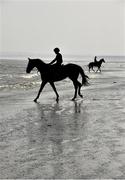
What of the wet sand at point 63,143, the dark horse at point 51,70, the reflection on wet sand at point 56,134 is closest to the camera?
the wet sand at point 63,143

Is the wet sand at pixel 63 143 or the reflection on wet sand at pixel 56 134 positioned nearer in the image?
the wet sand at pixel 63 143

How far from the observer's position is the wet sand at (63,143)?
5.73 metres

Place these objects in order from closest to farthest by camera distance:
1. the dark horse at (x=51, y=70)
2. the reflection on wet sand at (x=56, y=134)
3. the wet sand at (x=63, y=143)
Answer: the wet sand at (x=63, y=143) → the reflection on wet sand at (x=56, y=134) → the dark horse at (x=51, y=70)

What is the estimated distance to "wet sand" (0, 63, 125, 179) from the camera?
5732 millimetres

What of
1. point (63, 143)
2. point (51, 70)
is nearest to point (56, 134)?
point (63, 143)

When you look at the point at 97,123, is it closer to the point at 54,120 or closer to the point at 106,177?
the point at 54,120

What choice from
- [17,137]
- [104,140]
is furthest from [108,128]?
[17,137]

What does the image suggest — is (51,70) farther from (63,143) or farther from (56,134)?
(63,143)

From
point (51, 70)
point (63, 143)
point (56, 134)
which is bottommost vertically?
point (56, 134)

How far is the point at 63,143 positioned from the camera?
7.59m

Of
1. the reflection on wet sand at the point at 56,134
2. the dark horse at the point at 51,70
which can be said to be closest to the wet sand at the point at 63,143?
the reflection on wet sand at the point at 56,134

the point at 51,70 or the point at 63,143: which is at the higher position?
the point at 51,70

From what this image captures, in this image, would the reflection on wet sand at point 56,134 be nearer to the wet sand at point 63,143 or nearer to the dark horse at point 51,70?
the wet sand at point 63,143

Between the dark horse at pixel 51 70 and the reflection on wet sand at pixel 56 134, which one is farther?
the dark horse at pixel 51 70
